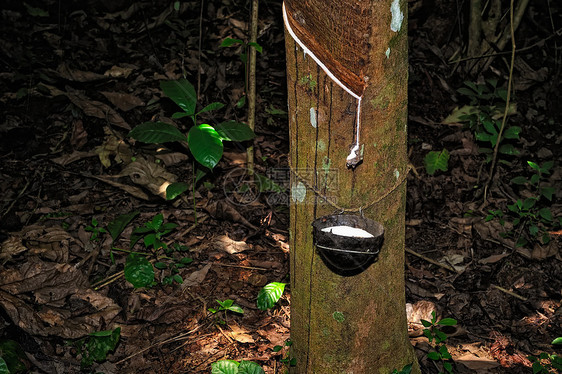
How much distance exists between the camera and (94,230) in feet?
10.4

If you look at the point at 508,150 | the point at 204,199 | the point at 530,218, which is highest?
the point at 508,150

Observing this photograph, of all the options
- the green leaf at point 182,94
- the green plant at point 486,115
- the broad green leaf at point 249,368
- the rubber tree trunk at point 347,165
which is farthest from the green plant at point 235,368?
the green plant at point 486,115

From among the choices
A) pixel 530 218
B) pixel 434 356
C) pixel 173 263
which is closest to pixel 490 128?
pixel 530 218

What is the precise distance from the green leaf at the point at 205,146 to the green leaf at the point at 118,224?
737mm

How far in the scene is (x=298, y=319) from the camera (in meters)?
2.06

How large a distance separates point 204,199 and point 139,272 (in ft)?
3.21

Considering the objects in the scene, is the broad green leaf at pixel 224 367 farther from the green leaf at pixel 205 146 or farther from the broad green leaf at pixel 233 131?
the broad green leaf at pixel 233 131

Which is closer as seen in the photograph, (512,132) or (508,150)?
(512,132)

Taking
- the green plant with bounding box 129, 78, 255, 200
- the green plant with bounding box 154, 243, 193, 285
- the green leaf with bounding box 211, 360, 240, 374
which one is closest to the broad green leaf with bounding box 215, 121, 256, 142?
the green plant with bounding box 129, 78, 255, 200

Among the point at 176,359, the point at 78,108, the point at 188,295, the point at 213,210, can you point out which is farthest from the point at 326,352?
the point at 78,108

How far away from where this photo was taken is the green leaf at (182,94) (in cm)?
320

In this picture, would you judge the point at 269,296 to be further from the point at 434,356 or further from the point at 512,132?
the point at 512,132

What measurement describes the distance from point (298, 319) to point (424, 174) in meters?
2.39

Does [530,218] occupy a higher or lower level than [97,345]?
higher
